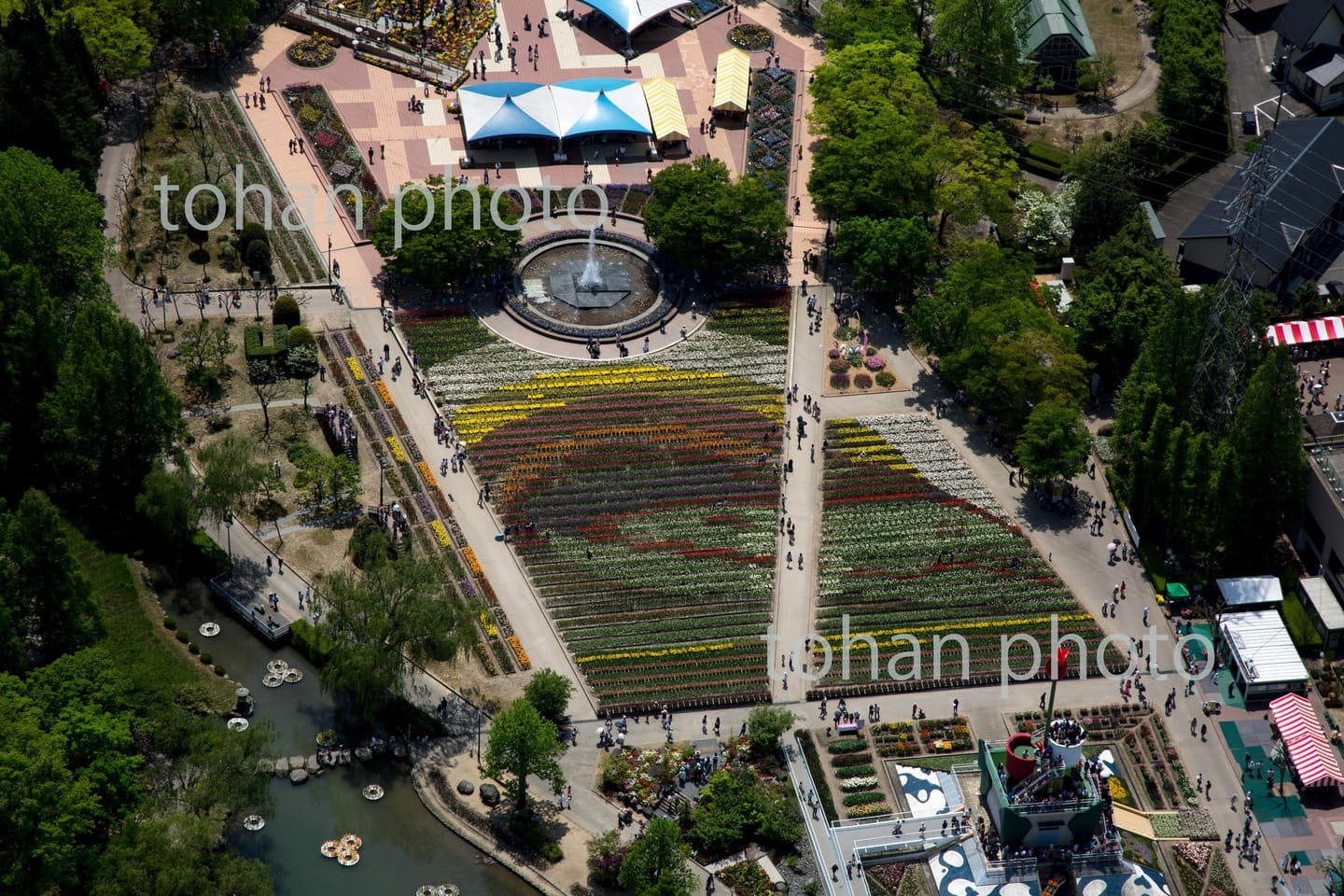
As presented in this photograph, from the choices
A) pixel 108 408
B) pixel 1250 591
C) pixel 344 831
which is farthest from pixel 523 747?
pixel 1250 591

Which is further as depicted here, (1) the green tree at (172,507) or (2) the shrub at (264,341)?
(2) the shrub at (264,341)

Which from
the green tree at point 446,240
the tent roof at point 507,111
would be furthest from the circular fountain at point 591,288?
the tent roof at point 507,111

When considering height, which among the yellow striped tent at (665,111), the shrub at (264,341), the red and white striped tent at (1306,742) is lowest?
the red and white striped tent at (1306,742)

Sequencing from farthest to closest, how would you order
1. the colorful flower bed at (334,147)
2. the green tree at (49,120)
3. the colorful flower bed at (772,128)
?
the colorful flower bed at (772,128), the colorful flower bed at (334,147), the green tree at (49,120)

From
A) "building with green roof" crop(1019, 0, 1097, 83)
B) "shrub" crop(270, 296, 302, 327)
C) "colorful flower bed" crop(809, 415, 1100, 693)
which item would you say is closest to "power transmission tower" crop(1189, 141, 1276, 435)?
"colorful flower bed" crop(809, 415, 1100, 693)

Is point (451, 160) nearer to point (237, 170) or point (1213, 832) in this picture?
point (237, 170)

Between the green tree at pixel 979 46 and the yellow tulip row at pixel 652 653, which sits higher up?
the green tree at pixel 979 46

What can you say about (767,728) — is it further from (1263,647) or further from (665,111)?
(665,111)

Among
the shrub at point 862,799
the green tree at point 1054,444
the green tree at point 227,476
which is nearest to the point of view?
the shrub at point 862,799

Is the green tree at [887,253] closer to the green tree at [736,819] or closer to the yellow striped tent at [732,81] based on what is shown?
the yellow striped tent at [732,81]
